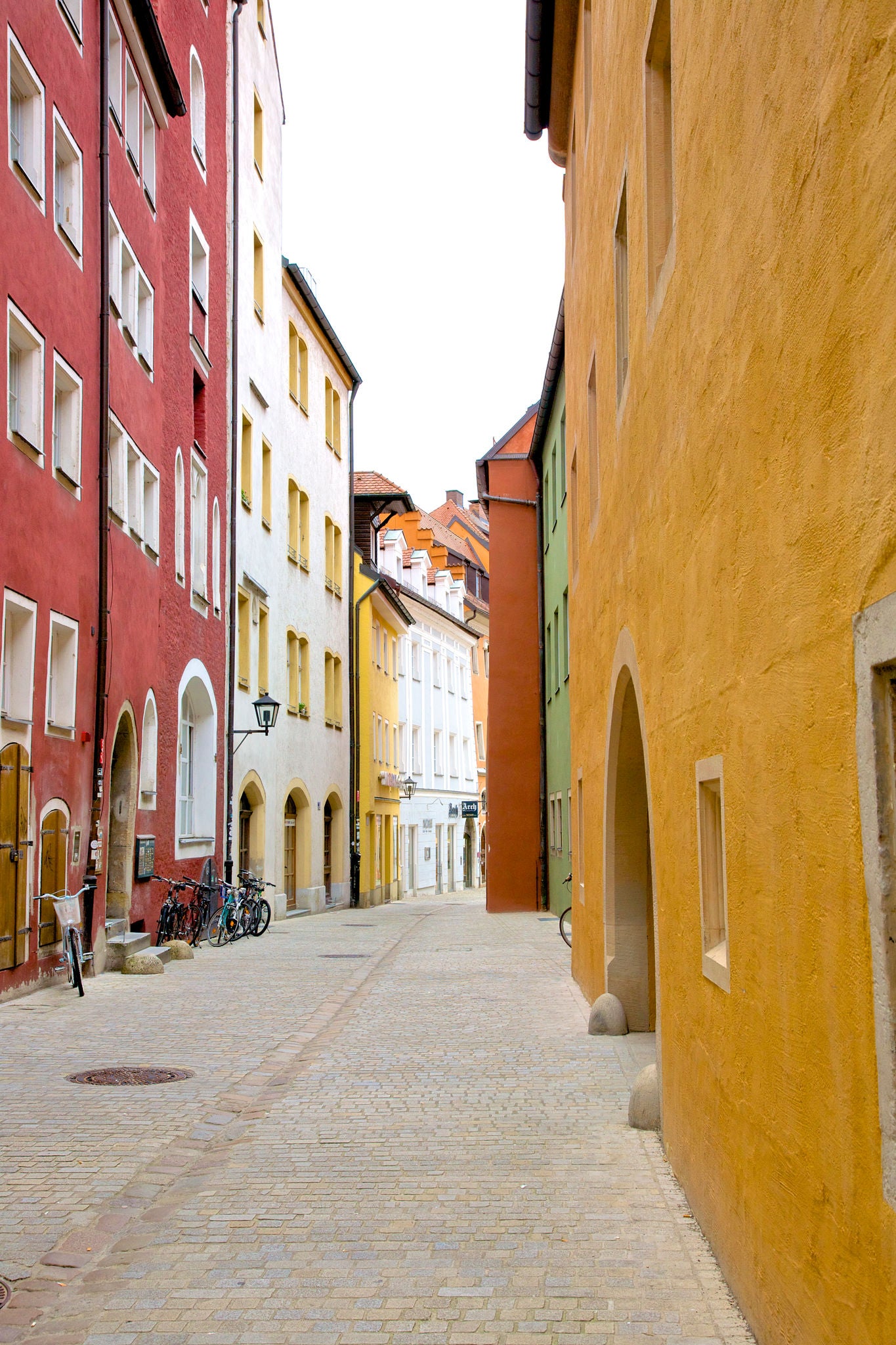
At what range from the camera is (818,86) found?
333 cm

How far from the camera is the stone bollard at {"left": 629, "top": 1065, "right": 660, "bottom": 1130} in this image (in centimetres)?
765

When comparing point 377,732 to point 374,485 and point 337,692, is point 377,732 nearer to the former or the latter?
point 337,692

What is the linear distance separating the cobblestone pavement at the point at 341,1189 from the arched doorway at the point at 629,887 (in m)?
0.62

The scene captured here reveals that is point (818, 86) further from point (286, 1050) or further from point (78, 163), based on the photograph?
point (78, 163)

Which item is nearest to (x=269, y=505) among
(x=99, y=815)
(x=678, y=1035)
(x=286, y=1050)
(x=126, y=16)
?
(x=126, y=16)

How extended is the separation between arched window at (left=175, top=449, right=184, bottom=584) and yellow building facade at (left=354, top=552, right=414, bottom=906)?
16892 mm

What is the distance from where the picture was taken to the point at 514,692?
106ft

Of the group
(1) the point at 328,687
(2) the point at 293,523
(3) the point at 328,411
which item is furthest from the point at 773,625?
(3) the point at 328,411

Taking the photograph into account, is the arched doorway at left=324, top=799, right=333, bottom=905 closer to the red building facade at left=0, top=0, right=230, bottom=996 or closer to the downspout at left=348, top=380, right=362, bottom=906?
the downspout at left=348, top=380, right=362, bottom=906

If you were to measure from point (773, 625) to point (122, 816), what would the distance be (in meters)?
15.6

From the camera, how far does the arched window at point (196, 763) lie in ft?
74.9

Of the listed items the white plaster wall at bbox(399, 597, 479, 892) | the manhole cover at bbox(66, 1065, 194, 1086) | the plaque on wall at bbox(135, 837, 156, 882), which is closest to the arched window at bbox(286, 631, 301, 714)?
the plaque on wall at bbox(135, 837, 156, 882)

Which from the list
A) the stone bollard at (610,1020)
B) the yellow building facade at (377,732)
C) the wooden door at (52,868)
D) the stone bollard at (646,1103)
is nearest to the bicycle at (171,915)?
the wooden door at (52,868)

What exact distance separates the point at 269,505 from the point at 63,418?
14606 mm
